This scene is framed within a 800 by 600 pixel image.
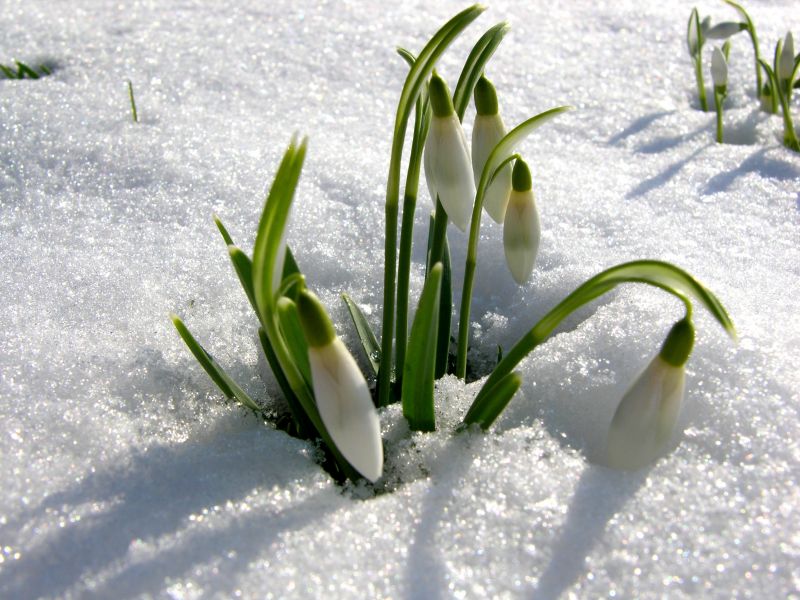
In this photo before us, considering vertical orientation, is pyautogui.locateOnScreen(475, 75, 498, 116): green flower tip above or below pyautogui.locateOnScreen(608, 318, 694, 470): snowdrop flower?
above

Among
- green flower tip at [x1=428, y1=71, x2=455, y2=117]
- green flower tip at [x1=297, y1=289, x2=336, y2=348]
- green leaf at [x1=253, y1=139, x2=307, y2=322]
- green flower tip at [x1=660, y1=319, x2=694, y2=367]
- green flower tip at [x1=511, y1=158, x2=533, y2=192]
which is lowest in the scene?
green flower tip at [x1=660, y1=319, x2=694, y2=367]

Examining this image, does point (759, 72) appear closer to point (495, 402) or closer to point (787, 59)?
point (787, 59)

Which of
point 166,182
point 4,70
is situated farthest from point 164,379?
point 4,70

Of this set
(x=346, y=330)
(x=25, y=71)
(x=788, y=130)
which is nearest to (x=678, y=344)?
(x=346, y=330)

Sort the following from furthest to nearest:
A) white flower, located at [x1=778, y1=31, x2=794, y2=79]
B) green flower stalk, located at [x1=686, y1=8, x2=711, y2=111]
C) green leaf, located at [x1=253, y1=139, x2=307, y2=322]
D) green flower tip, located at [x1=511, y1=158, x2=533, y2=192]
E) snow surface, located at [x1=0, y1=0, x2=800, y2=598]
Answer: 1. green flower stalk, located at [x1=686, y1=8, x2=711, y2=111]
2. white flower, located at [x1=778, y1=31, x2=794, y2=79]
3. green flower tip, located at [x1=511, y1=158, x2=533, y2=192]
4. snow surface, located at [x1=0, y1=0, x2=800, y2=598]
5. green leaf, located at [x1=253, y1=139, x2=307, y2=322]

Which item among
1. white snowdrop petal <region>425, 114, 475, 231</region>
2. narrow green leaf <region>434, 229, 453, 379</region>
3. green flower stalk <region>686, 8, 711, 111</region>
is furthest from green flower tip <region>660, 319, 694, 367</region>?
green flower stalk <region>686, 8, 711, 111</region>

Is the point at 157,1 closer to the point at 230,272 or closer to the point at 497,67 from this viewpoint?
the point at 497,67

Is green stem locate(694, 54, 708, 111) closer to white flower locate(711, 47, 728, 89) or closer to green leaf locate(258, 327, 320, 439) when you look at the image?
white flower locate(711, 47, 728, 89)
